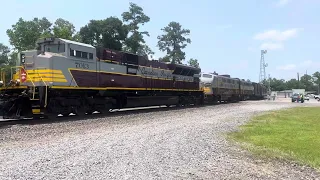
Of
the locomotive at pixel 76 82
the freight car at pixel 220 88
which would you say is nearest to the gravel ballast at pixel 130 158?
the locomotive at pixel 76 82

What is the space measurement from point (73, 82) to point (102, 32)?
43135 millimetres

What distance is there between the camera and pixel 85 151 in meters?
7.85

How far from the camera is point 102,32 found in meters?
57.8

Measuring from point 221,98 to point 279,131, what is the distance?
24.3m

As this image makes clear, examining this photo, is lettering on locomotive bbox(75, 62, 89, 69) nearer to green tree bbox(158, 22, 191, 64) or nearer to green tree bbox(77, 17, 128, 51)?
green tree bbox(77, 17, 128, 51)

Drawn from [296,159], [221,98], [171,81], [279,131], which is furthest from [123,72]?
[221,98]

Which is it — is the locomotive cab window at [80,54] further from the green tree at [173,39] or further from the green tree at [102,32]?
the green tree at [173,39]

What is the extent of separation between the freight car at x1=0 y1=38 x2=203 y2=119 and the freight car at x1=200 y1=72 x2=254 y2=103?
11573 millimetres

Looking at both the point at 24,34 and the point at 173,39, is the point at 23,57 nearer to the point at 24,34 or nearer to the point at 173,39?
the point at 24,34

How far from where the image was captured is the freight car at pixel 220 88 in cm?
3400

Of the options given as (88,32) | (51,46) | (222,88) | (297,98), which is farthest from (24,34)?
(297,98)

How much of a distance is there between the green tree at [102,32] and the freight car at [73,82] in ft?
119

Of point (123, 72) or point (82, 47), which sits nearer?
point (82, 47)

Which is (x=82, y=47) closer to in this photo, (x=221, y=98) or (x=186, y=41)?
(x=221, y=98)
